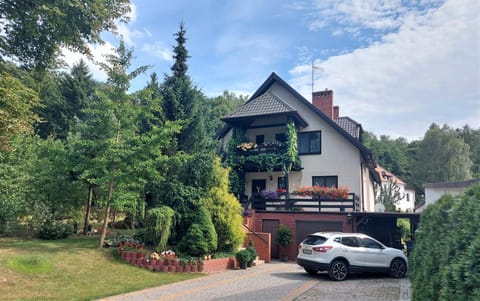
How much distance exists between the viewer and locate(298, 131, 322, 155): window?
21.2 metres

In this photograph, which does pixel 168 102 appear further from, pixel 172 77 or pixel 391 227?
pixel 391 227

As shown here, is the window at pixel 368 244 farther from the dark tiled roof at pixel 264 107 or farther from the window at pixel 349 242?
the dark tiled roof at pixel 264 107

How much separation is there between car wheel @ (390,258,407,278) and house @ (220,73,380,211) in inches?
275

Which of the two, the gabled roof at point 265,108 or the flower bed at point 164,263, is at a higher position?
the gabled roof at point 265,108

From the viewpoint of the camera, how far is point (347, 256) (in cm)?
1151

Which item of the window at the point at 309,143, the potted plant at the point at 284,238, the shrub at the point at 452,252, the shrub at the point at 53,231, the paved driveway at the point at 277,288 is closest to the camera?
the shrub at the point at 452,252

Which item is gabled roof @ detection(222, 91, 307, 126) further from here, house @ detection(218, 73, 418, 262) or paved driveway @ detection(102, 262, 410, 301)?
paved driveway @ detection(102, 262, 410, 301)

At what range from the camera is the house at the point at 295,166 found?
17.6 metres

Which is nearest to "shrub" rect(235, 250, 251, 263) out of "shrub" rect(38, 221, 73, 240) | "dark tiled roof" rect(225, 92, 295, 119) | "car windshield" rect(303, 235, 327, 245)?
"car windshield" rect(303, 235, 327, 245)

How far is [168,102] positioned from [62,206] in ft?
25.5

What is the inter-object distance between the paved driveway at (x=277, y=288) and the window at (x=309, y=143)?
398 inches

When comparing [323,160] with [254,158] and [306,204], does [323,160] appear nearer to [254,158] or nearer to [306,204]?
[306,204]

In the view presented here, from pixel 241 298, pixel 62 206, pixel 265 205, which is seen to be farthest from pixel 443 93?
pixel 62 206

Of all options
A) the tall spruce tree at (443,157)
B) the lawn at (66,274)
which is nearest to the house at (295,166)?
the lawn at (66,274)
